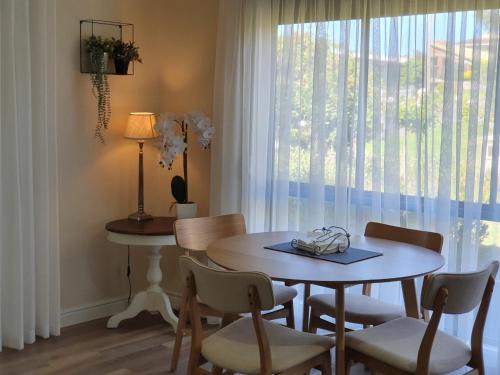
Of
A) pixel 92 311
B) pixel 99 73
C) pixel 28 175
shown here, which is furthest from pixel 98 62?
pixel 92 311

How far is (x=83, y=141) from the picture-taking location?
4195 mm

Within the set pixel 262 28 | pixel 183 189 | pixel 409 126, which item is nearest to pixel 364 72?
pixel 409 126

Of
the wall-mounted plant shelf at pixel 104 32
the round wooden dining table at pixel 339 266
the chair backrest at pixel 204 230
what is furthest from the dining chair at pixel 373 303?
the wall-mounted plant shelf at pixel 104 32

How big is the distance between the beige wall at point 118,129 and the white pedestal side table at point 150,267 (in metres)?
0.26

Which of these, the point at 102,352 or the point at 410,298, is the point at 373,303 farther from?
the point at 102,352

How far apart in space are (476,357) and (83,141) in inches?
107

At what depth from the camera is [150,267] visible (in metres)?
4.22

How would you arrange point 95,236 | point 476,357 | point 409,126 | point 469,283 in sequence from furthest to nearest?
point 95,236 < point 409,126 < point 476,357 < point 469,283

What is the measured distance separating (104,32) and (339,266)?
2.44 m

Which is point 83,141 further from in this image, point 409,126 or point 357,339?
point 357,339

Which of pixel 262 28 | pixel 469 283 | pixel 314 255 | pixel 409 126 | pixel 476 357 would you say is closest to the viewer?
pixel 469 283

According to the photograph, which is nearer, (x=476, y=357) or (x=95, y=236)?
(x=476, y=357)

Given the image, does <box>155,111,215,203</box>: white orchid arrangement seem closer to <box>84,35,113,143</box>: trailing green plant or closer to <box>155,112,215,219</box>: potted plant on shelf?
<box>155,112,215,219</box>: potted plant on shelf

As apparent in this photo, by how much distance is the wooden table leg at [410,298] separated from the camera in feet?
10.2
